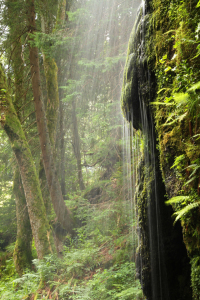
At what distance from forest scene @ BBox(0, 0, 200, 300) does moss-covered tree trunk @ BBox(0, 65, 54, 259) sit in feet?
0.12

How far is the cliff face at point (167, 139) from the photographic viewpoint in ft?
6.06

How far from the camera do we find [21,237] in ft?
33.0

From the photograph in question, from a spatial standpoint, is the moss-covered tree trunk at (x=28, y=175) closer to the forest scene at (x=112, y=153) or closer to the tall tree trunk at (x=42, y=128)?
the forest scene at (x=112, y=153)

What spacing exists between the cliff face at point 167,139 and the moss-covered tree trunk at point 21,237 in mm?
7697

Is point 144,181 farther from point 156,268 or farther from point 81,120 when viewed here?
point 81,120

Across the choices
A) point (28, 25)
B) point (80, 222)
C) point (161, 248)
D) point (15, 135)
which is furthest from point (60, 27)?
point (161, 248)

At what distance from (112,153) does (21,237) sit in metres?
5.71

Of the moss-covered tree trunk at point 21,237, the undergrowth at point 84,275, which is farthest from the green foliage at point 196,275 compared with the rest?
the moss-covered tree trunk at point 21,237

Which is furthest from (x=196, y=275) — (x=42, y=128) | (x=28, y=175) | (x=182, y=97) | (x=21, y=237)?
(x=21, y=237)

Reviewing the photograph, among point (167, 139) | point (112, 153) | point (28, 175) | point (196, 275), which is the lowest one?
point (196, 275)

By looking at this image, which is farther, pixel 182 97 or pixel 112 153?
pixel 112 153

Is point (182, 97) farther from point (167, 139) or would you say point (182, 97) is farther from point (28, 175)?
point (28, 175)

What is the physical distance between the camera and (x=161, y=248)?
3.16 meters

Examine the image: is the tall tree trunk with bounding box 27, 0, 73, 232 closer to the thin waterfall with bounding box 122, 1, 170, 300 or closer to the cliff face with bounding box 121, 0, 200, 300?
the cliff face with bounding box 121, 0, 200, 300
